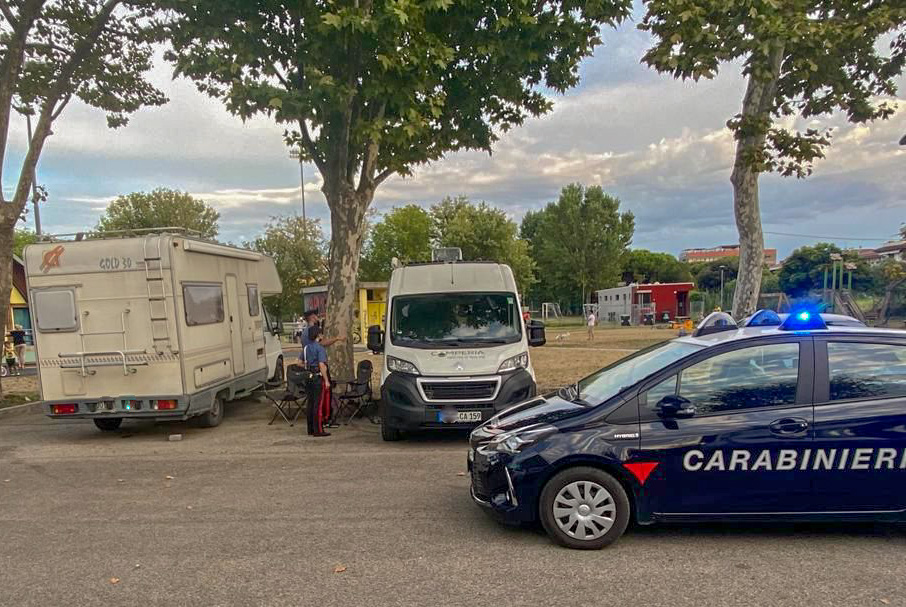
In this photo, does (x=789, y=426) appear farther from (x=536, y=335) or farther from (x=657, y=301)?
(x=657, y=301)

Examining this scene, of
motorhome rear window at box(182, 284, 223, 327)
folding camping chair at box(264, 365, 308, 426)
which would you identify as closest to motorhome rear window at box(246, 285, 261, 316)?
motorhome rear window at box(182, 284, 223, 327)

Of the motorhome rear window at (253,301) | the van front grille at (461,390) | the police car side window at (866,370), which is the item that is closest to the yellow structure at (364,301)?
the motorhome rear window at (253,301)

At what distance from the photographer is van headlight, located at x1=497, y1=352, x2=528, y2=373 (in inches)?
301

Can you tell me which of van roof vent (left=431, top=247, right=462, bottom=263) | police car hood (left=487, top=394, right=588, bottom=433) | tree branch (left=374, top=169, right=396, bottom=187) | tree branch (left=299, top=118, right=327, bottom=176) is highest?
tree branch (left=299, top=118, right=327, bottom=176)

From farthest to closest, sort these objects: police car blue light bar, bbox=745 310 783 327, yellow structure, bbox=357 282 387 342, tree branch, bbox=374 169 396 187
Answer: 1. yellow structure, bbox=357 282 387 342
2. tree branch, bbox=374 169 396 187
3. police car blue light bar, bbox=745 310 783 327

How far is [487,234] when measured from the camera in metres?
41.3

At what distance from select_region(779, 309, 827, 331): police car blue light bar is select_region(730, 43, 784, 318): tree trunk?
532 centimetres

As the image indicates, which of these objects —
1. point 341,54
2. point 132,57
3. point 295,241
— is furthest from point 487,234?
point 341,54

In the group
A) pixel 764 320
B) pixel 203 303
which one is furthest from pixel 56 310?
pixel 764 320

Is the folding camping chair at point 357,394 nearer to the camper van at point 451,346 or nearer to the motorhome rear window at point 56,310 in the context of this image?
the camper van at point 451,346

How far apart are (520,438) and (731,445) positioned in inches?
58.3

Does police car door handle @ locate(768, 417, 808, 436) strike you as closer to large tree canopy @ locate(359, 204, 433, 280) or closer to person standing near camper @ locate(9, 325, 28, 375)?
person standing near camper @ locate(9, 325, 28, 375)

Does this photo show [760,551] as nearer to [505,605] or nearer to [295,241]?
[505,605]

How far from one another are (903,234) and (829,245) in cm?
2618
